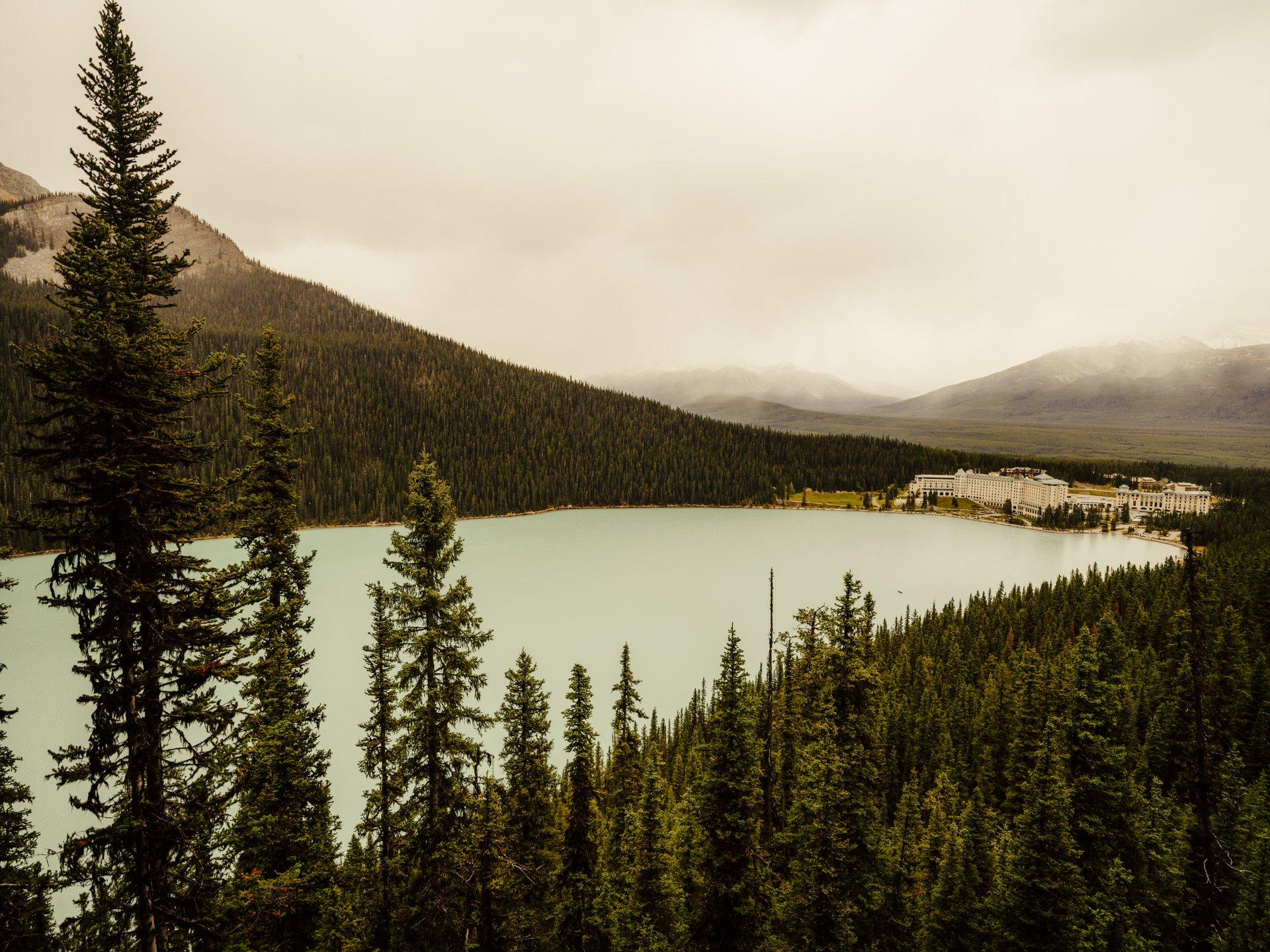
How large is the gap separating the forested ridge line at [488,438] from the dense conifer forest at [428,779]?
113 metres

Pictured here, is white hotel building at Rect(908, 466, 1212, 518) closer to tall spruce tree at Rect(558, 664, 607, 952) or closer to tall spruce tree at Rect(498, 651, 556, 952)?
tall spruce tree at Rect(558, 664, 607, 952)

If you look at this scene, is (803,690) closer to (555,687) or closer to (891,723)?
(891,723)

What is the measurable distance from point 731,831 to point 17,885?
1201 centimetres

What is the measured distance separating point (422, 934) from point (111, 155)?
15.8 metres

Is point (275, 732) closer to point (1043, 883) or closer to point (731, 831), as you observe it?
point (731, 831)

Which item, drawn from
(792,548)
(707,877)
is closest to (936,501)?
(792,548)

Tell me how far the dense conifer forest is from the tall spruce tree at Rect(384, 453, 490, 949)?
0.24ft

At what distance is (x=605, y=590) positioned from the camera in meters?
67.3

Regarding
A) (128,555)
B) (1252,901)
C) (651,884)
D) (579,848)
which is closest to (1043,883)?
(1252,901)

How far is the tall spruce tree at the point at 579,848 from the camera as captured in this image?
14586 mm

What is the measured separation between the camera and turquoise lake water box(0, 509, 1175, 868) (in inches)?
1319

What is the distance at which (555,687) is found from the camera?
1505 inches

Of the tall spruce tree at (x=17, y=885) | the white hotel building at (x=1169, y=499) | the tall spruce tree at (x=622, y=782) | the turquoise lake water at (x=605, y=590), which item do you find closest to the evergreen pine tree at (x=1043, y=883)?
the tall spruce tree at (x=622, y=782)

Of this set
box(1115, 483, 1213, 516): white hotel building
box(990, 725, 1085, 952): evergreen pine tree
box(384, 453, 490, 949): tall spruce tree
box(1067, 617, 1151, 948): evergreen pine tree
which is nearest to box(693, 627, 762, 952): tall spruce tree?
box(384, 453, 490, 949): tall spruce tree
